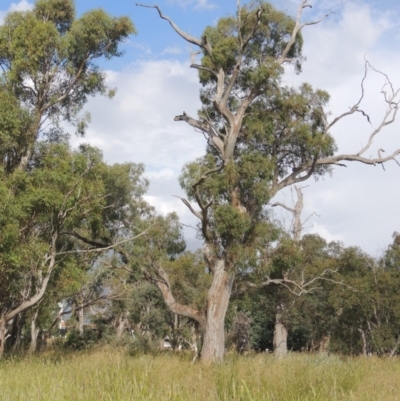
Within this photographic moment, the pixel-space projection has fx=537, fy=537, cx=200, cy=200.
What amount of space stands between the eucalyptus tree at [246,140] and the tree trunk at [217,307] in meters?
0.03

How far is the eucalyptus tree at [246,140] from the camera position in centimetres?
1639

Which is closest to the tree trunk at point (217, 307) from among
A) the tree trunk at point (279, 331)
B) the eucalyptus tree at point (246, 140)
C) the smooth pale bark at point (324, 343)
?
the eucalyptus tree at point (246, 140)

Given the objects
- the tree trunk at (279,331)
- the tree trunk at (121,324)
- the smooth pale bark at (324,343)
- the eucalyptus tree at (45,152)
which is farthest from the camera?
the tree trunk at (121,324)

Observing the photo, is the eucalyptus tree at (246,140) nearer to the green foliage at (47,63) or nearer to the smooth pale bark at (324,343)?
the green foliage at (47,63)

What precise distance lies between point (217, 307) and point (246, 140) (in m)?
5.82

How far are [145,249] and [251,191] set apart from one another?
384 centimetres

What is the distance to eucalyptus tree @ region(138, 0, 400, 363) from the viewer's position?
16391 mm

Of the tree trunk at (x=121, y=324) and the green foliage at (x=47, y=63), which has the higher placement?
the green foliage at (x=47, y=63)

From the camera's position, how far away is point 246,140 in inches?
730

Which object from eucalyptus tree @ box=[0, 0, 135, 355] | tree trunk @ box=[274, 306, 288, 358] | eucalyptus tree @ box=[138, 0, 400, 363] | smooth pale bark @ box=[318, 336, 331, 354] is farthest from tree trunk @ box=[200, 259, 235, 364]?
smooth pale bark @ box=[318, 336, 331, 354]

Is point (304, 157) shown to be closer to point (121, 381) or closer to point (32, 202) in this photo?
point (32, 202)

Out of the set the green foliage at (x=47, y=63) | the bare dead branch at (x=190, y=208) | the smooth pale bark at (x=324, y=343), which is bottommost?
the smooth pale bark at (x=324, y=343)

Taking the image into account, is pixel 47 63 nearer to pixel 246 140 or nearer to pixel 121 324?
pixel 246 140

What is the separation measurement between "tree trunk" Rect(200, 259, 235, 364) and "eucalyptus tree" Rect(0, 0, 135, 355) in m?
3.95
